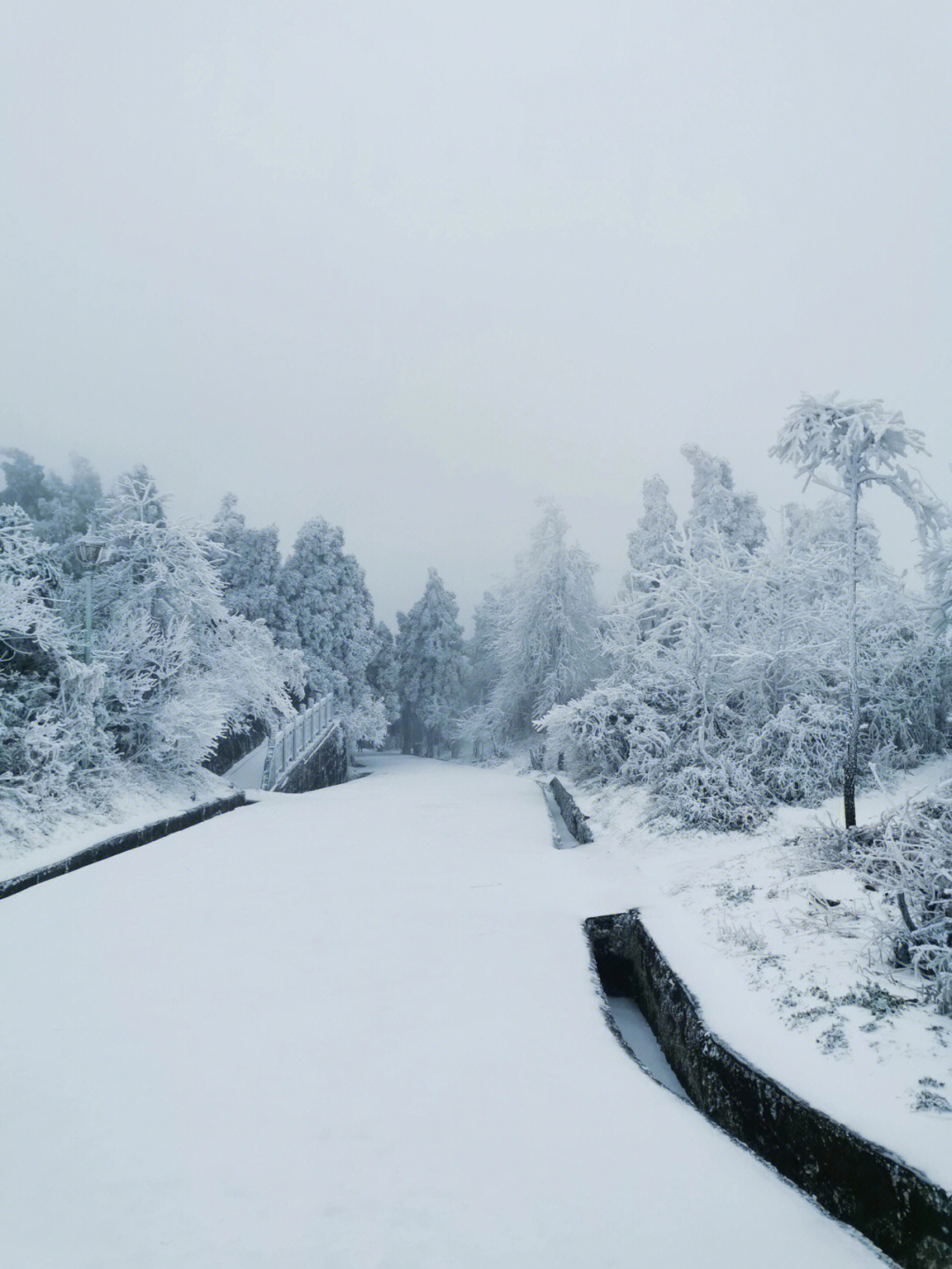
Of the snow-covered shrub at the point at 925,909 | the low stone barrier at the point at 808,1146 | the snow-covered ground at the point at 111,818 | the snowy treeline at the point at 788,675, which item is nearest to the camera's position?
the low stone barrier at the point at 808,1146

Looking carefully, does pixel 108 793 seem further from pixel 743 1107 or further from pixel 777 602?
pixel 777 602

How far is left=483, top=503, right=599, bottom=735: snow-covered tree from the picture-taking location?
29.3 metres

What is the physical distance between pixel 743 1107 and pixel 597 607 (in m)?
28.6

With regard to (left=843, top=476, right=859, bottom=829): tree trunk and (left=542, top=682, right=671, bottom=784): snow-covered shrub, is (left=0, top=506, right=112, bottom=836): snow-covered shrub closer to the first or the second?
(left=542, top=682, right=671, bottom=784): snow-covered shrub

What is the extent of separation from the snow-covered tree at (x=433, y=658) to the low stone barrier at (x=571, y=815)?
70.0 feet

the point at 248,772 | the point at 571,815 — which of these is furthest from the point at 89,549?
the point at 248,772

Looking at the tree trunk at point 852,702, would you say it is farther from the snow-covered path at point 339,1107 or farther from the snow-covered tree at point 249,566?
the snow-covered tree at point 249,566

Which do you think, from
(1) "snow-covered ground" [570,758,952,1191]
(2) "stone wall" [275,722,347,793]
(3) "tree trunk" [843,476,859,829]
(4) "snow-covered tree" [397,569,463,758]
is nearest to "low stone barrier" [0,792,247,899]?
(2) "stone wall" [275,722,347,793]

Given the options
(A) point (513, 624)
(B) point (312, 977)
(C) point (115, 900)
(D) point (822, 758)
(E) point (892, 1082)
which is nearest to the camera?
(E) point (892, 1082)

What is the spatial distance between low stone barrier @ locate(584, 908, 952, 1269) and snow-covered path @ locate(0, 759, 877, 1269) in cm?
18

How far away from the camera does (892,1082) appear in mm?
3492

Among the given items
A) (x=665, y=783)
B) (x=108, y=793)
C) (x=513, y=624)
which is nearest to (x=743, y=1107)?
(x=665, y=783)

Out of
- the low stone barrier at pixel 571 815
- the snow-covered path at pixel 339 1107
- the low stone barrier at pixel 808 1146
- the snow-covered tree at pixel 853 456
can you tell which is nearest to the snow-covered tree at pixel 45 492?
the low stone barrier at pixel 571 815

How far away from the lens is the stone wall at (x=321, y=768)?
58.7 feet
